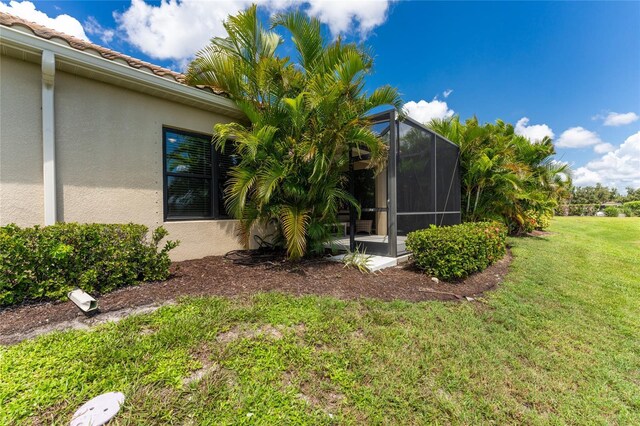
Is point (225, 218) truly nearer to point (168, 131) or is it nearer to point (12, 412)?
point (168, 131)

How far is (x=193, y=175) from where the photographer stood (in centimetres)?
556

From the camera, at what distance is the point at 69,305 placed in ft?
10.1

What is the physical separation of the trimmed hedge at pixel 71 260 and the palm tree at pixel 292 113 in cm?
163

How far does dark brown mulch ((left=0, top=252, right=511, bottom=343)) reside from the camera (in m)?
2.88

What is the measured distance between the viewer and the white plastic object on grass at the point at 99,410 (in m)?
1.64

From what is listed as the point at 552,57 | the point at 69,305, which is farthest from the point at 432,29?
the point at 69,305

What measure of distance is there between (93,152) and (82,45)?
1.60 metres

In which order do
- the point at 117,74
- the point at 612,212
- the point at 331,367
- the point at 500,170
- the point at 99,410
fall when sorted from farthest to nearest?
the point at 612,212 < the point at 500,170 < the point at 117,74 < the point at 331,367 < the point at 99,410

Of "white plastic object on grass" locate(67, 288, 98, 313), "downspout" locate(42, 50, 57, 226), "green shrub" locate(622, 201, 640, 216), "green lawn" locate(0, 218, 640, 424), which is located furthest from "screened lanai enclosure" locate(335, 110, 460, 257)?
"green shrub" locate(622, 201, 640, 216)

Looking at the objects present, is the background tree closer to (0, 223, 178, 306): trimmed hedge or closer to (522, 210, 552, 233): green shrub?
(522, 210, 552, 233): green shrub

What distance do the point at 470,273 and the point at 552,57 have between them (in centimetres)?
1168

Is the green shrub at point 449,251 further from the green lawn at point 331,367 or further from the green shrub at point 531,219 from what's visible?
the green shrub at point 531,219

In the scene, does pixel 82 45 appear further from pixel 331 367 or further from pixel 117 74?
pixel 331 367

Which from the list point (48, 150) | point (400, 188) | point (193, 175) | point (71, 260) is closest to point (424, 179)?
point (400, 188)
